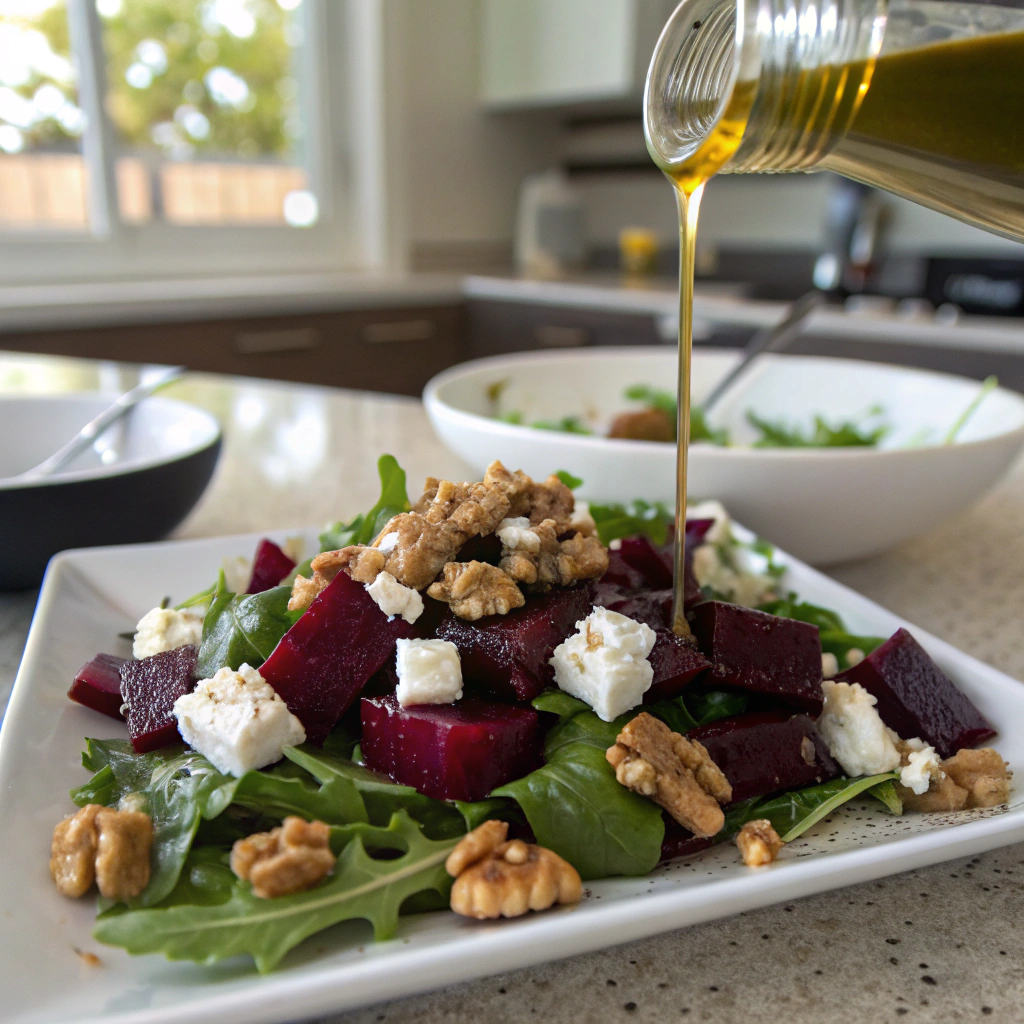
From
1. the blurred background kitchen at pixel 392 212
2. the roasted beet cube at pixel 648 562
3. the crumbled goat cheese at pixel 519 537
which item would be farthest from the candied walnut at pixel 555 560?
the blurred background kitchen at pixel 392 212

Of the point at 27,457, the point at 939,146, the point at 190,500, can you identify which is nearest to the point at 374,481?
the point at 190,500

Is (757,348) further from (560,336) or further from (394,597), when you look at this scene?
(560,336)

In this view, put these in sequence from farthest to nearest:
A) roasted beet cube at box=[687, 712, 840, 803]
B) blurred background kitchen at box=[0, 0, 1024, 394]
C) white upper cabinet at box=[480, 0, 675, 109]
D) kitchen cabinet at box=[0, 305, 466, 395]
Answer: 1. white upper cabinet at box=[480, 0, 675, 109]
2. blurred background kitchen at box=[0, 0, 1024, 394]
3. kitchen cabinet at box=[0, 305, 466, 395]
4. roasted beet cube at box=[687, 712, 840, 803]

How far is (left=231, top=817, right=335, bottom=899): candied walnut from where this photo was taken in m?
0.56

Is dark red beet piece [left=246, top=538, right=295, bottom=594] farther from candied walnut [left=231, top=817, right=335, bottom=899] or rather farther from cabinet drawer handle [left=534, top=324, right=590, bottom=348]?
cabinet drawer handle [left=534, top=324, right=590, bottom=348]

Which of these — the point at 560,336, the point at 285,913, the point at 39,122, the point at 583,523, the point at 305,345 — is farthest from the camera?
the point at 560,336

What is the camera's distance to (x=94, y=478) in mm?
1072

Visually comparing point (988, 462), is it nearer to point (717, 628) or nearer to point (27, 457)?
point (717, 628)

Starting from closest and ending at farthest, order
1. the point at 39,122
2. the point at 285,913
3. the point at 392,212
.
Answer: the point at 285,913 → the point at 39,122 → the point at 392,212

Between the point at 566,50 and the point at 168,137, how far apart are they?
1.93m

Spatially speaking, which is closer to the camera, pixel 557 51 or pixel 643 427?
pixel 643 427

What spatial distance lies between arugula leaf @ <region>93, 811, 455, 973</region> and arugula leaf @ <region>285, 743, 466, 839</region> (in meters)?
0.04

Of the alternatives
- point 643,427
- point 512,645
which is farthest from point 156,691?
point 643,427

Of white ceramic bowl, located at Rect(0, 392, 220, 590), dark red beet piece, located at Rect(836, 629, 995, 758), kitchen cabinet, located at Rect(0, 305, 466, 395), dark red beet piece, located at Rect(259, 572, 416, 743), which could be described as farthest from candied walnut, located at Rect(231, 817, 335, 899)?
kitchen cabinet, located at Rect(0, 305, 466, 395)
